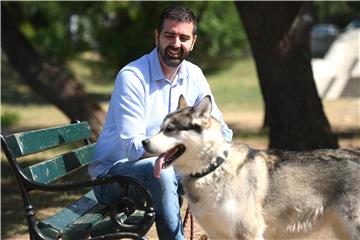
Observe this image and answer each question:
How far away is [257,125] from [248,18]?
6.36 meters

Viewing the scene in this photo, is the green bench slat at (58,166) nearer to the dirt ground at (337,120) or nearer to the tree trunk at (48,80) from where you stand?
the tree trunk at (48,80)

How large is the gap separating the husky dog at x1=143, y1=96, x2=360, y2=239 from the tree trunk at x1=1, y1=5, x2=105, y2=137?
5982 mm

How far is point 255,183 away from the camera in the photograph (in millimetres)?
4309

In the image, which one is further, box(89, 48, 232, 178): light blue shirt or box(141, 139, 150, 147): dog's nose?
box(89, 48, 232, 178): light blue shirt

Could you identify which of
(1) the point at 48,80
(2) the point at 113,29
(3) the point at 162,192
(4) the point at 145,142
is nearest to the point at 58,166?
(3) the point at 162,192

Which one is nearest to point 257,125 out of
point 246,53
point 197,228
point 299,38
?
point 299,38

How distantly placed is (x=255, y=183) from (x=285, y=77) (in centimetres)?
536

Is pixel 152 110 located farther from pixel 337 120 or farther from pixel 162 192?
pixel 337 120

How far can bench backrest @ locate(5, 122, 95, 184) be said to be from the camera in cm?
435

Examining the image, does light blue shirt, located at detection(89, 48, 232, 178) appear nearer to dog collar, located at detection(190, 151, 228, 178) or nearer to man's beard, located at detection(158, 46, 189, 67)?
man's beard, located at detection(158, 46, 189, 67)

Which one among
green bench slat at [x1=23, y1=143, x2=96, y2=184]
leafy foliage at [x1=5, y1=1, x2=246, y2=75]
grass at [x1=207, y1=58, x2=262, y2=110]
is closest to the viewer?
green bench slat at [x1=23, y1=143, x2=96, y2=184]

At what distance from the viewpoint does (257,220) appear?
4.25 metres

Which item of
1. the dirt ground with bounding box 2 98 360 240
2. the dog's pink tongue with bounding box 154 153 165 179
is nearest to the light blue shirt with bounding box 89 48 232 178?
the dog's pink tongue with bounding box 154 153 165 179

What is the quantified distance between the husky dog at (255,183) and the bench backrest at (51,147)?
94 cm
